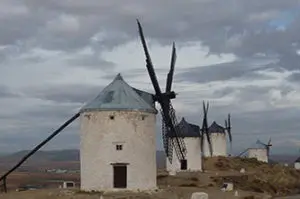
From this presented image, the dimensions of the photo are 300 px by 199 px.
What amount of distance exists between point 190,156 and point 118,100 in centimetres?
2510

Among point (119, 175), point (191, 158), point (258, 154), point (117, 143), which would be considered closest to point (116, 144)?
point (117, 143)

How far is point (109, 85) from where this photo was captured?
130 feet

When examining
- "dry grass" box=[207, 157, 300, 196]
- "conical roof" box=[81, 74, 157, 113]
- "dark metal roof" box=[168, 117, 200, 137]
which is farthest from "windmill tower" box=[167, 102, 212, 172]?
"conical roof" box=[81, 74, 157, 113]

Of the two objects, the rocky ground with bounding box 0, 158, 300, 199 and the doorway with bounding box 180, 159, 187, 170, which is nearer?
the rocky ground with bounding box 0, 158, 300, 199

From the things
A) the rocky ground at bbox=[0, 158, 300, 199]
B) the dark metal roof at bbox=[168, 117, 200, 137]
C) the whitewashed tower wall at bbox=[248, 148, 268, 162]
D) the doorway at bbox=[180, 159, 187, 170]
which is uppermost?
the dark metal roof at bbox=[168, 117, 200, 137]

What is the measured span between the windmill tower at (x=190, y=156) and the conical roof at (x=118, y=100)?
2174 cm

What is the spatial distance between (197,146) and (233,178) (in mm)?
9691

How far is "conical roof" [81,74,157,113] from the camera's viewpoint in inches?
1474

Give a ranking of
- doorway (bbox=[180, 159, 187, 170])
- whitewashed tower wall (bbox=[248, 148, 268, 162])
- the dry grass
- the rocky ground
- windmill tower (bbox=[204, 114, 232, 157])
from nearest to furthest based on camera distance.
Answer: the rocky ground < the dry grass < doorway (bbox=[180, 159, 187, 170]) < windmill tower (bbox=[204, 114, 232, 157]) < whitewashed tower wall (bbox=[248, 148, 268, 162])

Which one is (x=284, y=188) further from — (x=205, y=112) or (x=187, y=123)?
(x=205, y=112)

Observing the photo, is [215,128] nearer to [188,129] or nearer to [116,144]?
[188,129]

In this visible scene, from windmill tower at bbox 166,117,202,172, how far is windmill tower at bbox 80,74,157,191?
73.8 feet

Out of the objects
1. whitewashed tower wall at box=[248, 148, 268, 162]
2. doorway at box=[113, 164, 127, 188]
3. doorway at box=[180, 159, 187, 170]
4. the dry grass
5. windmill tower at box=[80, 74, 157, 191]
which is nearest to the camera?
windmill tower at box=[80, 74, 157, 191]

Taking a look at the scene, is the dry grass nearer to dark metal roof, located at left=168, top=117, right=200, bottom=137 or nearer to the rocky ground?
the rocky ground
